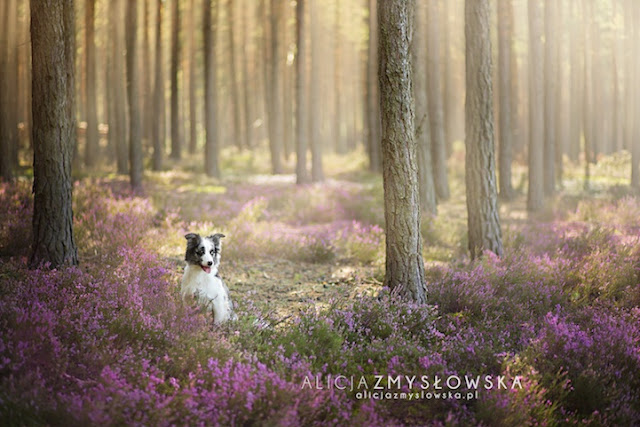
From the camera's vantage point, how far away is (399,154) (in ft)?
23.5

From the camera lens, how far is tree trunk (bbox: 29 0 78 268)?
24.7ft

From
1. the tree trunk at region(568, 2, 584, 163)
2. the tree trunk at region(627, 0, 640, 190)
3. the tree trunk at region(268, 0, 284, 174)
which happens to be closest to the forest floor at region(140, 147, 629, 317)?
the tree trunk at region(627, 0, 640, 190)

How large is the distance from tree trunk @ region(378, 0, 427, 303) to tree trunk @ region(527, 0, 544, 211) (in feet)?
35.4

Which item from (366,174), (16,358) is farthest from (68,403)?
(366,174)

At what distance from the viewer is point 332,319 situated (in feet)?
21.1

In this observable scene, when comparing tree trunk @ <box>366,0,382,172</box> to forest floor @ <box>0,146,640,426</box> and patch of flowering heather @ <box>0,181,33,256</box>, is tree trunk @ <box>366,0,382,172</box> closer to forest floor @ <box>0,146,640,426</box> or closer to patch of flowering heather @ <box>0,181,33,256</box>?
forest floor @ <box>0,146,640,426</box>

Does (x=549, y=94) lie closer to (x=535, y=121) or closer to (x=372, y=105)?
(x=535, y=121)

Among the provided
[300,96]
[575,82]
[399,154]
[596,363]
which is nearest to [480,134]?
[399,154]

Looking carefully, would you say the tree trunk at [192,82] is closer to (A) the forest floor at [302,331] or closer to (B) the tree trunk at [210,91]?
(B) the tree trunk at [210,91]

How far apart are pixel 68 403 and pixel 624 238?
34.6 feet

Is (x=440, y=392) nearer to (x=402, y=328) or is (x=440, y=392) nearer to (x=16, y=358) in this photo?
(x=402, y=328)

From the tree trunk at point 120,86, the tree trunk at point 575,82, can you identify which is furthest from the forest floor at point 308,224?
the tree trunk at point 575,82

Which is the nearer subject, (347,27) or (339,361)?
(339,361)

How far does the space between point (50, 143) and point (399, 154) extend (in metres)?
5.02
